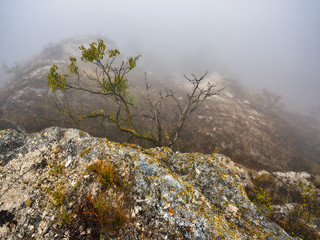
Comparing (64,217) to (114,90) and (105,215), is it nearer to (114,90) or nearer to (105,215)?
(105,215)

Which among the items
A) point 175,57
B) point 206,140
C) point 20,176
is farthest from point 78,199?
point 175,57

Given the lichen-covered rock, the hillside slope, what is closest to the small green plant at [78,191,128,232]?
the lichen-covered rock

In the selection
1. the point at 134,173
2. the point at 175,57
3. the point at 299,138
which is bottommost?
the point at 299,138

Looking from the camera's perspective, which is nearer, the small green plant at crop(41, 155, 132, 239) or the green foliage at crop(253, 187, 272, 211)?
the small green plant at crop(41, 155, 132, 239)

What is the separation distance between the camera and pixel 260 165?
13.8 metres

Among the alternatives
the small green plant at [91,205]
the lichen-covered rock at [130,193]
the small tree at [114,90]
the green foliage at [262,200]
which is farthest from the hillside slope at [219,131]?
the small green plant at [91,205]

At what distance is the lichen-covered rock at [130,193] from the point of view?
265 cm

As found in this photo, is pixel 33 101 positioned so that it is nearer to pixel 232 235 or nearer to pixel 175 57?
pixel 232 235

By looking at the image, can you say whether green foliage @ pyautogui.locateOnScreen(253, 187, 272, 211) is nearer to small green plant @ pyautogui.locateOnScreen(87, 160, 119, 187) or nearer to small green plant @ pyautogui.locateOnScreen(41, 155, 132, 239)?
small green plant @ pyautogui.locateOnScreen(41, 155, 132, 239)

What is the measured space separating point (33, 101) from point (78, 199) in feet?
81.7

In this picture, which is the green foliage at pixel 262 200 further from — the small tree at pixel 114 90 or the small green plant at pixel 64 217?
the small green plant at pixel 64 217

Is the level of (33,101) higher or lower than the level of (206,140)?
lower

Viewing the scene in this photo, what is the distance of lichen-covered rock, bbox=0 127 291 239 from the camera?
8.69ft

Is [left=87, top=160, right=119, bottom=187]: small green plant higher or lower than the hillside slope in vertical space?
higher
